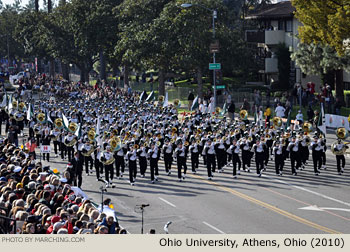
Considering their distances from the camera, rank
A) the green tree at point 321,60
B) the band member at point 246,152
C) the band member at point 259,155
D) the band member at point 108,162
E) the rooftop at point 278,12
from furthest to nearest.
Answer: the rooftop at point 278,12, the green tree at point 321,60, the band member at point 246,152, the band member at point 259,155, the band member at point 108,162

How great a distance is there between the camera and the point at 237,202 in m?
20.9

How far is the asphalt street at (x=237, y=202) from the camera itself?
59.6 feet

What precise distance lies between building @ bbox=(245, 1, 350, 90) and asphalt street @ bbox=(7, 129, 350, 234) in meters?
26.5

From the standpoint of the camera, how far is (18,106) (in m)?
36.3

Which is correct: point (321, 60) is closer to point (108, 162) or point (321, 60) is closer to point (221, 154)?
Result: point (221, 154)

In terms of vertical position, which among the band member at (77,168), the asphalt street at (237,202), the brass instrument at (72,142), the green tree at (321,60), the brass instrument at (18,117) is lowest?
the asphalt street at (237,202)

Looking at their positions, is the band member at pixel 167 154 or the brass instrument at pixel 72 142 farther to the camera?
the brass instrument at pixel 72 142

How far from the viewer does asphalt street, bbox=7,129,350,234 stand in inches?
715

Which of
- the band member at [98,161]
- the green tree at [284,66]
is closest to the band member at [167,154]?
the band member at [98,161]

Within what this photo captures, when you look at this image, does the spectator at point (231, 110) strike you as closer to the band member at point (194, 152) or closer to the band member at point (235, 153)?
the band member at point (194, 152)

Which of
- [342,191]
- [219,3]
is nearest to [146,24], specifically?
[219,3]

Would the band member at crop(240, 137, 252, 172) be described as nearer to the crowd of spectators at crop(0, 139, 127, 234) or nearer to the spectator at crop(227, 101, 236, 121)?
the crowd of spectators at crop(0, 139, 127, 234)

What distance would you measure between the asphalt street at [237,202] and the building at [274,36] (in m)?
26.5

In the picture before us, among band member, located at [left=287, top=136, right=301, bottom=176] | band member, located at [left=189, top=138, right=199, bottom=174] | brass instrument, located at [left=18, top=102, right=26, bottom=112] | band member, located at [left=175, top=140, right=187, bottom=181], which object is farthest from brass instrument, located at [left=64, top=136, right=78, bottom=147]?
brass instrument, located at [left=18, top=102, right=26, bottom=112]
